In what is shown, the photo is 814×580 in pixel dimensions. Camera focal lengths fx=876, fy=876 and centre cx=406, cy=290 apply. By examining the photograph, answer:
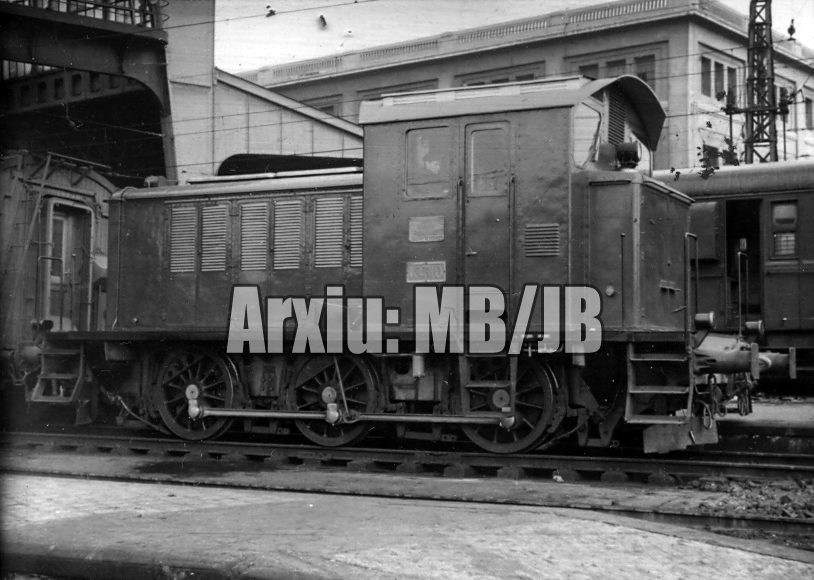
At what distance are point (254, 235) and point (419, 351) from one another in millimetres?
3009

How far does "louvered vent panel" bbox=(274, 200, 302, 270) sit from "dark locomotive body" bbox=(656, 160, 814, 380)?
250 inches

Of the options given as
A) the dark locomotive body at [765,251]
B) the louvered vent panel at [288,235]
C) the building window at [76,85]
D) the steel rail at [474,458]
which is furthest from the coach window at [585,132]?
the building window at [76,85]

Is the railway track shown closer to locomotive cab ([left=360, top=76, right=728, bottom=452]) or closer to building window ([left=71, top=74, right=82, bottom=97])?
locomotive cab ([left=360, top=76, right=728, bottom=452])

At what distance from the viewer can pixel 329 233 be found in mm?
10852

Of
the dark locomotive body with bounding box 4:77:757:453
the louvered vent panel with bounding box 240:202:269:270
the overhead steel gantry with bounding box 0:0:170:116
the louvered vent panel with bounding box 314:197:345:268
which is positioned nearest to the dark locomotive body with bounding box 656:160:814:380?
the dark locomotive body with bounding box 4:77:757:453

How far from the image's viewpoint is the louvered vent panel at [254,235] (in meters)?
11.2

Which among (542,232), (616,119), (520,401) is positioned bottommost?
(520,401)

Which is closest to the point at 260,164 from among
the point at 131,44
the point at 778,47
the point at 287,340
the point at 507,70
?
the point at 131,44

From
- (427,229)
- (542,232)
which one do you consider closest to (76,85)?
(427,229)

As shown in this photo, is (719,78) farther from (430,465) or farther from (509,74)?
(430,465)

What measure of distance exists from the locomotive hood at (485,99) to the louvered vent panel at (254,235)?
2.16m

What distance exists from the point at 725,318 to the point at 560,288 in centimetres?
555

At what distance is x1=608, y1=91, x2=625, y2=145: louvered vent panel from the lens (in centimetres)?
992

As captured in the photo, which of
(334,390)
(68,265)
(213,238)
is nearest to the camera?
(334,390)
